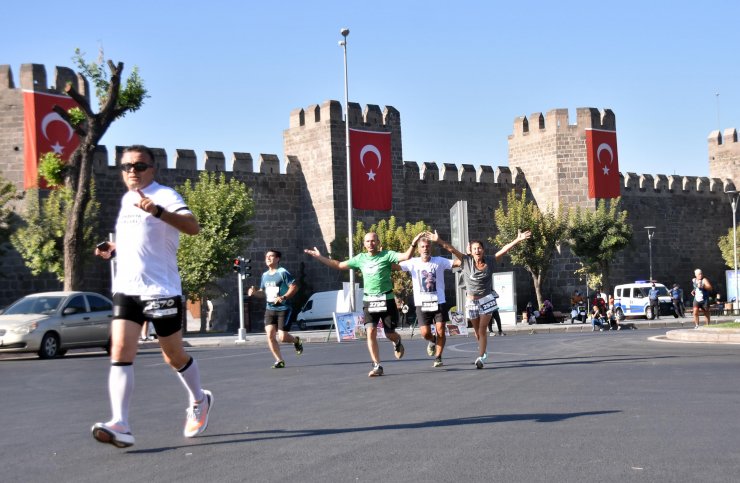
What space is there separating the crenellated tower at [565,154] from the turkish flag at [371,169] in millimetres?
8349

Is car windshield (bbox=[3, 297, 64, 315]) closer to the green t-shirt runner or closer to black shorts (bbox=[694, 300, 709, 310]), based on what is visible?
the green t-shirt runner

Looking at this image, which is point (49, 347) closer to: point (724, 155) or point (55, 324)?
point (55, 324)

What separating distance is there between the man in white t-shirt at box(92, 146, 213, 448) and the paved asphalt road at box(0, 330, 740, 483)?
0.38 m

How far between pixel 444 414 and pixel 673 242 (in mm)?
45120

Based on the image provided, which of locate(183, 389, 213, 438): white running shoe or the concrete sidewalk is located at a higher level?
locate(183, 389, 213, 438): white running shoe

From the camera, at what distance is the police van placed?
1549 inches

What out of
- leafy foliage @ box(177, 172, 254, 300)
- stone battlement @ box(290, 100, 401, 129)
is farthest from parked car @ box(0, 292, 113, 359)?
stone battlement @ box(290, 100, 401, 129)

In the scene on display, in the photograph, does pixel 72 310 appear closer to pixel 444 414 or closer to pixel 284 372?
pixel 284 372

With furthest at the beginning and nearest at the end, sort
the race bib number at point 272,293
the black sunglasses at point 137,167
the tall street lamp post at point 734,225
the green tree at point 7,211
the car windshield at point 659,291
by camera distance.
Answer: the tall street lamp post at point 734,225 → the car windshield at point 659,291 → the green tree at point 7,211 → the race bib number at point 272,293 → the black sunglasses at point 137,167

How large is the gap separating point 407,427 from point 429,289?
5671 millimetres

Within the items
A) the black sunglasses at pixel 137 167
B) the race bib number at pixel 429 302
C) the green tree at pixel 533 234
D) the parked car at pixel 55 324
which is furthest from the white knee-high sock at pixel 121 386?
the green tree at pixel 533 234

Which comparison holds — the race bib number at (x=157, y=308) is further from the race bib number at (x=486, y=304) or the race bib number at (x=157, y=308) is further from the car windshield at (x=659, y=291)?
the car windshield at (x=659, y=291)

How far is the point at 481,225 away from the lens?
147ft

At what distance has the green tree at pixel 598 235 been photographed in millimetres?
42500
